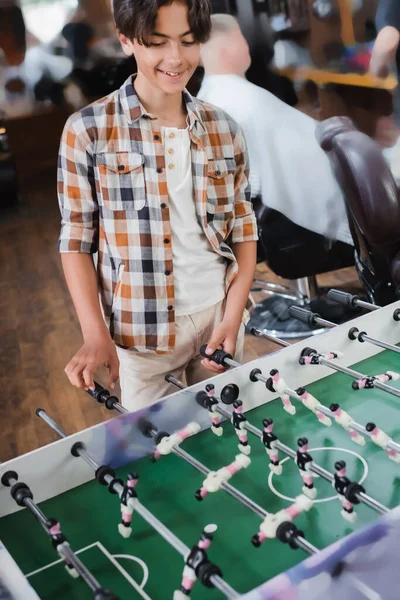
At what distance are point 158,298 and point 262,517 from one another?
0.66 meters

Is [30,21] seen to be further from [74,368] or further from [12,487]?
[12,487]

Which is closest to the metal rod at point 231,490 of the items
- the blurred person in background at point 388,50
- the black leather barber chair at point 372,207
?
the black leather barber chair at point 372,207

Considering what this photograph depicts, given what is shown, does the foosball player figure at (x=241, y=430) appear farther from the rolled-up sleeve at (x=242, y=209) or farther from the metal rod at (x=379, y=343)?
the rolled-up sleeve at (x=242, y=209)

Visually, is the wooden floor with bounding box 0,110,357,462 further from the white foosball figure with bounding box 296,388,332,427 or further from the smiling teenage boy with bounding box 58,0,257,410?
the white foosball figure with bounding box 296,388,332,427

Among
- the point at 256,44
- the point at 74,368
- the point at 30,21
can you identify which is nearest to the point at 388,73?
the point at 256,44

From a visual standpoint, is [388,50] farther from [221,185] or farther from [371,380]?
[371,380]

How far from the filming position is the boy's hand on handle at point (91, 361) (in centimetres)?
134


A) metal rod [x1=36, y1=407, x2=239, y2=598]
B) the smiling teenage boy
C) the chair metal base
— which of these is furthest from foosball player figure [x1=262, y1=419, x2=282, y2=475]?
the chair metal base

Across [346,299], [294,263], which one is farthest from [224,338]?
[294,263]

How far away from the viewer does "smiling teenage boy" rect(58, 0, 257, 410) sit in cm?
145

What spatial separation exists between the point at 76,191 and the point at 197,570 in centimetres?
89

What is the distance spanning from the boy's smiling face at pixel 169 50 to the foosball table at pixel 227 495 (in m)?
0.59

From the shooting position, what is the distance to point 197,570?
87 cm

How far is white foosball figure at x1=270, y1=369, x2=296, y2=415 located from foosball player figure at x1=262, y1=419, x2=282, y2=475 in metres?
0.13
